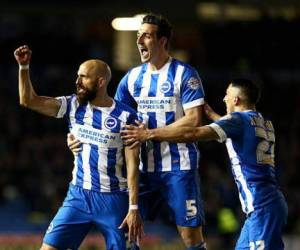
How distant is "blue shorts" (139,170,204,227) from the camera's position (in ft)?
30.7

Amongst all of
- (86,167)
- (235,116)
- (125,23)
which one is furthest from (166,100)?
(125,23)

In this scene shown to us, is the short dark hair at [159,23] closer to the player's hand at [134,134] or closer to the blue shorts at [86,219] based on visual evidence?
the player's hand at [134,134]

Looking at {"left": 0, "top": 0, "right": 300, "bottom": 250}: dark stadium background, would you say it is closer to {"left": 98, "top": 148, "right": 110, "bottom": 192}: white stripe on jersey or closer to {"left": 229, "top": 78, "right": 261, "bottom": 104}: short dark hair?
{"left": 98, "top": 148, "right": 110, "bottom": 192}: white stripe on jersey

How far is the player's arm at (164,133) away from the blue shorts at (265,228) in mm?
894

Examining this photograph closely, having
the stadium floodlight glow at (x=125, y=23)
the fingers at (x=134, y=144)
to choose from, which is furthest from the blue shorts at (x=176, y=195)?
the stadium floodlight glow at (x=125, y=23)

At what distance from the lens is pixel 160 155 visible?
373 inches

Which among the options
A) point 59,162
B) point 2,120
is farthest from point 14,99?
point 59,162

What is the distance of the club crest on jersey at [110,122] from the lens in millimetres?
9059

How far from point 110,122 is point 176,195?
3.07 ft

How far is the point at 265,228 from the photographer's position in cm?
901

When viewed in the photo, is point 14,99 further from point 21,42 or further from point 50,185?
point 50,185

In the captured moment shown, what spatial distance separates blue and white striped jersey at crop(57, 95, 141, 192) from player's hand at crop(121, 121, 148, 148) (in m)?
0.12

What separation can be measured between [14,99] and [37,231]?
14.2ft

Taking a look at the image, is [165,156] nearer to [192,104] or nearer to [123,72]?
[192,104]
